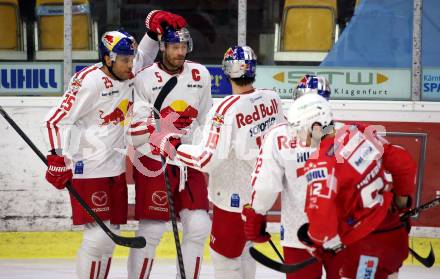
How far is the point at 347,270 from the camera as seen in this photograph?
4.71 m

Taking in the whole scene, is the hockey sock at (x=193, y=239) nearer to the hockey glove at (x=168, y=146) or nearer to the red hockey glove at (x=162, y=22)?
the hockey glove at (x=168, y=146)

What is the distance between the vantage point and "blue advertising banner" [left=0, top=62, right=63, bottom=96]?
7.95 meters

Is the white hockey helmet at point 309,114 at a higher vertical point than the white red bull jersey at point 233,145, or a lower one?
higher

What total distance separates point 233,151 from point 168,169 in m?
0.60

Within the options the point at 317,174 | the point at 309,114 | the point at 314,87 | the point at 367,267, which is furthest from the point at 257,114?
the point at 367,267

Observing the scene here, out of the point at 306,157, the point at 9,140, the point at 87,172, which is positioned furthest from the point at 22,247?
the point at 306,157

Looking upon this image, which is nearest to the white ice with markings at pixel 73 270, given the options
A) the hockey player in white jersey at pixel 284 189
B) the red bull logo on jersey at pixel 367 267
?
the hockey player in white jersey at pixel 284 189

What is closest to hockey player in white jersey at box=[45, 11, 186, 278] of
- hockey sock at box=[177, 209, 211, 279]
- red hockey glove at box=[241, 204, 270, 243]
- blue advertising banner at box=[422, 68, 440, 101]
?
hockey sock at box=[177, 209, 211, 279]

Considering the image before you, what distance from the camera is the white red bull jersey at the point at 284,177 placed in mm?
4996

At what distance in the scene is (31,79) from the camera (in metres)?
7.96

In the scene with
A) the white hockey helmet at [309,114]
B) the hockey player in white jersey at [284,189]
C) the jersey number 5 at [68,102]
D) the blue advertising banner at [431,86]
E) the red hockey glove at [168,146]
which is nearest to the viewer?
the white hockey helmet at [309,114]

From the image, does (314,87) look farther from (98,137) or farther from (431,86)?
(431,86)

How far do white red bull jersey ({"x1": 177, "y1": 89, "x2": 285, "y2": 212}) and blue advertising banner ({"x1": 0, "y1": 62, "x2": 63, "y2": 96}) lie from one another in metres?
2.33

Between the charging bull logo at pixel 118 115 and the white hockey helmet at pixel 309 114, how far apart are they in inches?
63.7
